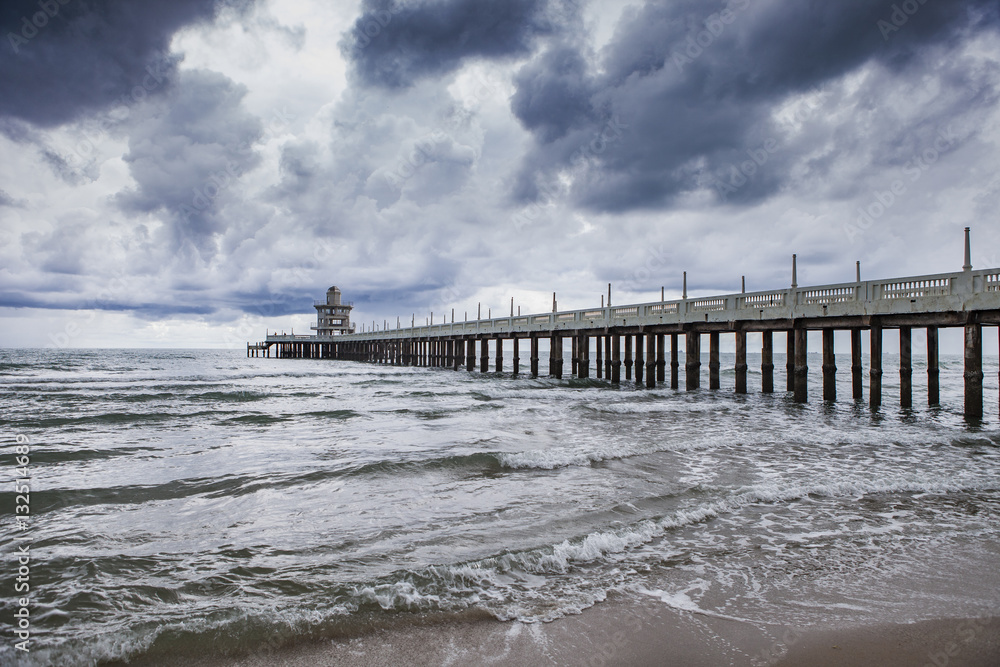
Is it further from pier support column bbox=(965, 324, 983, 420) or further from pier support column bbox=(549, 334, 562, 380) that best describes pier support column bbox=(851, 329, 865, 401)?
pier support column bbox=(549, 334, 562, 380)

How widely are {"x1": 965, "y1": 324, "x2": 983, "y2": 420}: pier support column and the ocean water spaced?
2.86m

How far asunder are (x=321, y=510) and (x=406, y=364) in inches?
2204

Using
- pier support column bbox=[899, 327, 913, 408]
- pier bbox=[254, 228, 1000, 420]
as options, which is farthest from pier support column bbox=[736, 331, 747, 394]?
pier support column bbox=[899, 327, 913, 408]

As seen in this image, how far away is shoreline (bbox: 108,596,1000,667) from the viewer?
3152 millimetres

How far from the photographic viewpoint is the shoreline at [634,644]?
3.15m

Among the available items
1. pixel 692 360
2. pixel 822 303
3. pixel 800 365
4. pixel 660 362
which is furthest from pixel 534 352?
pixel 822 303

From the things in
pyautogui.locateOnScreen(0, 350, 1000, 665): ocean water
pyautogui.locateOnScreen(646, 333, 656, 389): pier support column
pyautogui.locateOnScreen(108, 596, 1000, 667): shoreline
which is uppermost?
pyautogui.locateOnScreen(646, 333, 656, 389): pier support column

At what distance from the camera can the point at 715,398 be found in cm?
2112

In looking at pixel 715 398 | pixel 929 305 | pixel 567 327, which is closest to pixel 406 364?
pixel 567 327

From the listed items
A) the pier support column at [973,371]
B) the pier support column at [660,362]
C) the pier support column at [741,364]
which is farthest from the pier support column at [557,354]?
the pier support column at [973,371]

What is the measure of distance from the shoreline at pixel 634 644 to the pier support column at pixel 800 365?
16.9 metres

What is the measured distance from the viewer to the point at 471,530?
5.48m

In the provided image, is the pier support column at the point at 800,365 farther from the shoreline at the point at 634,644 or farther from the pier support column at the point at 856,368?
the shoreline at the point at 634,644

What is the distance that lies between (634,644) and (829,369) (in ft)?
65.0
